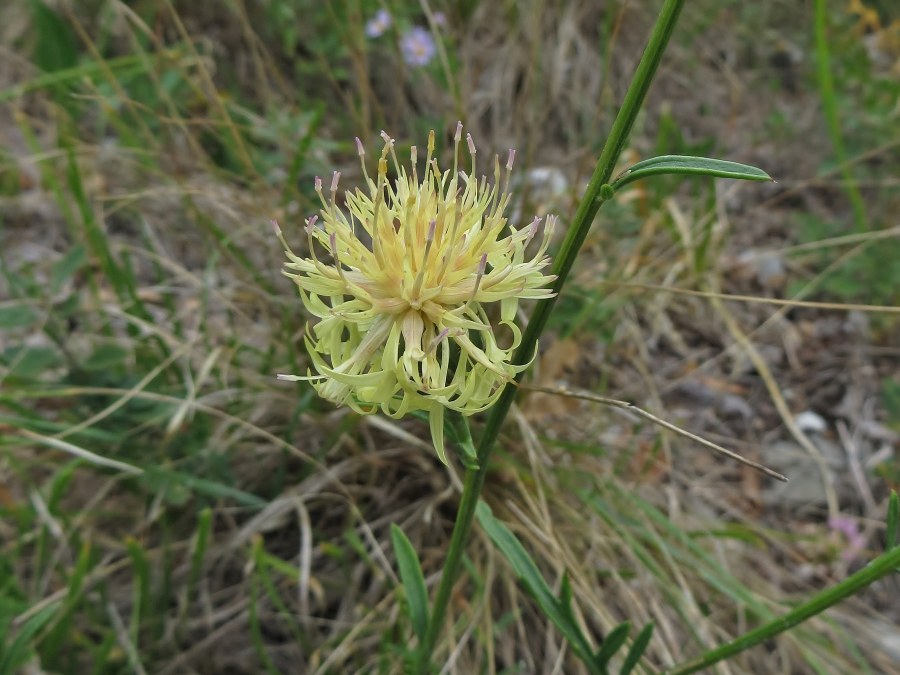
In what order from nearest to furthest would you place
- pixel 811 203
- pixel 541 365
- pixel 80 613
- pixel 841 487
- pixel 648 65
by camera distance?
pixel 648 65 < pixel 80 613 < pixel 541 365 < pixel 841 487 < pixel 811 203

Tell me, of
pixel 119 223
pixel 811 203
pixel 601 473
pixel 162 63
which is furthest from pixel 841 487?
pixel 119 223

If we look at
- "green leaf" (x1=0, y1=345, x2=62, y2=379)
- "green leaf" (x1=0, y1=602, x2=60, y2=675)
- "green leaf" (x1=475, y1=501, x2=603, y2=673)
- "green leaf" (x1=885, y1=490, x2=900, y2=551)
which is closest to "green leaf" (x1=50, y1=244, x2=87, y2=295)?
"green leaf" (x1=0, y1=345, x2=62, y2=379)

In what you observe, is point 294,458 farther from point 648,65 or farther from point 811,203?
point 811,203

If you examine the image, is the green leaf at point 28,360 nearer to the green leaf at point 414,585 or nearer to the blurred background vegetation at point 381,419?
the blurred background vegetation at point 381,419

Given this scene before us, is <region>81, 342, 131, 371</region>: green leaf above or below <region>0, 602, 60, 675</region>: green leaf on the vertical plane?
above

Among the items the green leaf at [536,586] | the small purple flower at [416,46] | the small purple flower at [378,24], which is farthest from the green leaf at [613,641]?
the small purple flower at [416,46]

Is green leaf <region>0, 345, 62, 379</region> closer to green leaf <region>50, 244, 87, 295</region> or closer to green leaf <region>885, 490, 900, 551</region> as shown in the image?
green leaf <region>50, 244, 87, 295</region>

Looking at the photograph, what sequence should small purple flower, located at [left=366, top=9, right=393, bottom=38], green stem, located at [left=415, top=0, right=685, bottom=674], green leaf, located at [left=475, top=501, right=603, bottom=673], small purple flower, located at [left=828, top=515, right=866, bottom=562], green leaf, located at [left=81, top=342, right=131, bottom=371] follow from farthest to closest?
small purple flower, located at [left=366, top=9, right=393, bottom=38], small purple flower, located at [left=828, top=515, right=866, bottom=562], green leaf, located at [left=81, top=342, right=131, bottom=371], green leaf, located at [left=475, top=501, right=603, bottom=673], green stem, located at [left=415, top=0, right=685, bottom=674]
